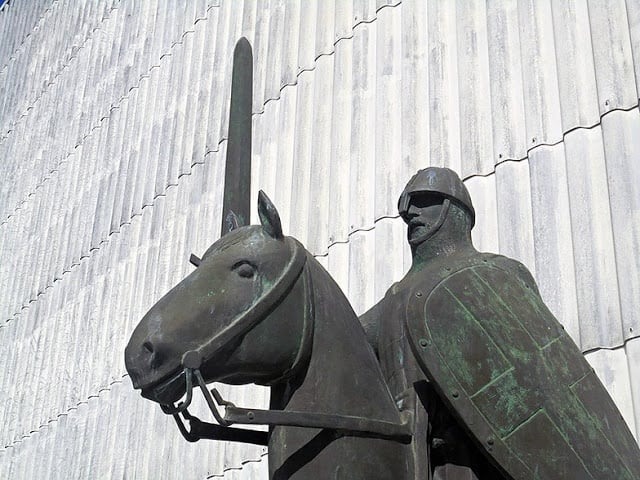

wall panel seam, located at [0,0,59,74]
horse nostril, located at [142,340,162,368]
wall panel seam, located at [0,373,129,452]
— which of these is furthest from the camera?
wall panel seam, located at [0,0,59,74]

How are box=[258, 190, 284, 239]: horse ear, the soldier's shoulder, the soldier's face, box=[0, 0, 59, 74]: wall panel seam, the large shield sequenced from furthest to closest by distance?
box=[0, 0, 59, 74]: wall panel seam, the soldier's face, the soldier's shoulder, box=[258, 190, 284, 239]: horse ear, the large shield

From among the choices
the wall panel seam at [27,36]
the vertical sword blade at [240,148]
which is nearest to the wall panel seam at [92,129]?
the wall panel seam at [27,36]

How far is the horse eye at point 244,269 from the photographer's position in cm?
272

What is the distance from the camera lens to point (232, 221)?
3168 mm

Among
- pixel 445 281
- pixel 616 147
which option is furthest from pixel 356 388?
pixel 616 147

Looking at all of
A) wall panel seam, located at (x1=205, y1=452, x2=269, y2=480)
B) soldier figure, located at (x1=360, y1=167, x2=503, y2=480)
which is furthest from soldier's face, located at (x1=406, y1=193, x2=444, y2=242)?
wall panel seam, located at (x1=205, y1=452, x2=269, y2=480)

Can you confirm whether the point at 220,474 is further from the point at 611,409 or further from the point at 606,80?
the point at 611,409

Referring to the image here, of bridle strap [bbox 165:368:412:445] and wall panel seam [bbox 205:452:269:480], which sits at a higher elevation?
bridle strap [bbox 165:368:412:445]

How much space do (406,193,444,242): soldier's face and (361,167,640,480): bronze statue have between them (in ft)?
0.56

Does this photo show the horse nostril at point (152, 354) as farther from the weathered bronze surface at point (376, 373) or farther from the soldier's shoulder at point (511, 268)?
the soldier's shoulder at point (511, 268)

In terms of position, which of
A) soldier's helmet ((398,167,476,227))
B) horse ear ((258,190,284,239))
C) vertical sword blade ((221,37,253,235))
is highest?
vertical sword blade ((221,37,253,235))

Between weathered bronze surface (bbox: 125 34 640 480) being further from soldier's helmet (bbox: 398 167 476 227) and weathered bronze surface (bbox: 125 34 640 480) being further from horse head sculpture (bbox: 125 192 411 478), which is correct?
soldier's helmet (bbox: 398 167 476 227)

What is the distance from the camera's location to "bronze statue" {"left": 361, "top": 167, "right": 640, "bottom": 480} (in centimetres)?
265

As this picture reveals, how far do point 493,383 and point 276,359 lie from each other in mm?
579
